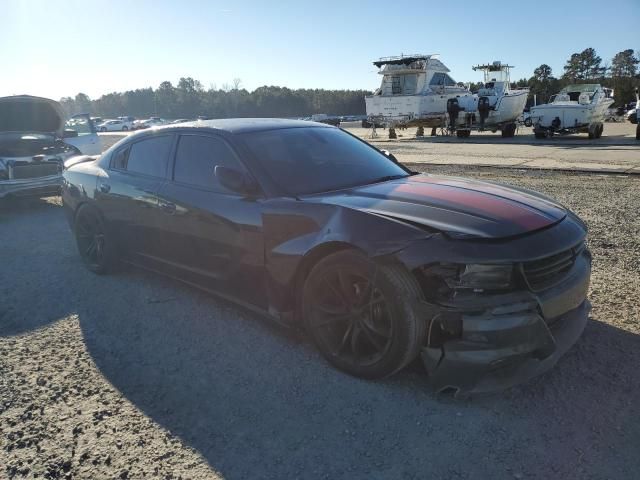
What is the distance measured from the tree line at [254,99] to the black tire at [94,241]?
65.9m

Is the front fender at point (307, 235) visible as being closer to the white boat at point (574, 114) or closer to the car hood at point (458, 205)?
the car hood at point (458, 205)

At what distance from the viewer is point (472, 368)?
2350 millimetres

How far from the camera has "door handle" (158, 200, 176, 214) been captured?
3.68 meters

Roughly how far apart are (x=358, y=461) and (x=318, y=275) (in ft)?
3.40

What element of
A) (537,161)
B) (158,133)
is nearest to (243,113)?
(537,161)

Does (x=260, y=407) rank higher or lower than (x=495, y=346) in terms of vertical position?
lower

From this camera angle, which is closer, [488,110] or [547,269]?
[547,269]

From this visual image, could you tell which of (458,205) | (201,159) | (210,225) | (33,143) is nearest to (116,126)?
(33,143)

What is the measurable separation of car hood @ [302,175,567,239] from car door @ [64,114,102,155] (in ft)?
25.4

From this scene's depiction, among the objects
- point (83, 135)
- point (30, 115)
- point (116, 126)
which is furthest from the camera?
point (116, 126)

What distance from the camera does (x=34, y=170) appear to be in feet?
26.3

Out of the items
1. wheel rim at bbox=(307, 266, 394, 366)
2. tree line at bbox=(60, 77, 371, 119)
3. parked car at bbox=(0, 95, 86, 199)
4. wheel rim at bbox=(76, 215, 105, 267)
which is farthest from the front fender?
tree line at bbox=(60, 77, 371, 119)

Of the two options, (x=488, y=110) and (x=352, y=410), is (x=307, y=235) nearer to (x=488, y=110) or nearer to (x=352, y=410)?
(x=352, y=410)

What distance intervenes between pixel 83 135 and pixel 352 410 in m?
9.07
